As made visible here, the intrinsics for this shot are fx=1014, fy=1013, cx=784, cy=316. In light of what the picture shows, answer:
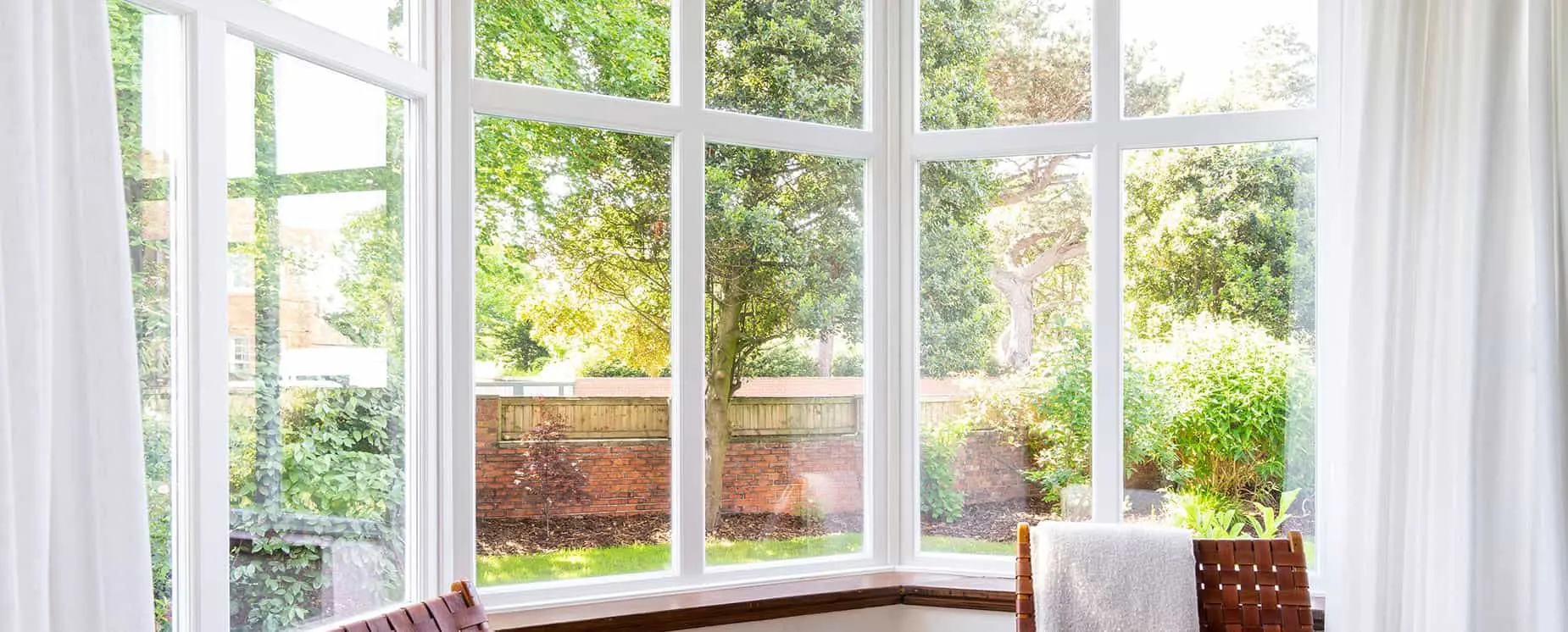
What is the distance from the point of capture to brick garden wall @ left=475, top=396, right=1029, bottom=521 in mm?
2449

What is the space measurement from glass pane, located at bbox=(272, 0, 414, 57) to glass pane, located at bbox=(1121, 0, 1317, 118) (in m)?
1.83

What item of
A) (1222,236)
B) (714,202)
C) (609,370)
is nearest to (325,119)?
(609,370)

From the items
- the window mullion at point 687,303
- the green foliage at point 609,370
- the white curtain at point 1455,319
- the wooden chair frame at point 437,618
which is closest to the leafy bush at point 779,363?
the window mullion at point 687,303

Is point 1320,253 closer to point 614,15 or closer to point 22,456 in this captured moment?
point 614,15

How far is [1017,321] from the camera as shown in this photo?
281 cm

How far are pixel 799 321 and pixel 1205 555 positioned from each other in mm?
1170

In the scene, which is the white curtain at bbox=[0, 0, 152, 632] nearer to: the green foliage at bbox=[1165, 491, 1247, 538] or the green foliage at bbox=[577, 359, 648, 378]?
the green foliage at bbox=[577, 359, 648, 378]

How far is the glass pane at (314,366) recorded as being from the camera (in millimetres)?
1797

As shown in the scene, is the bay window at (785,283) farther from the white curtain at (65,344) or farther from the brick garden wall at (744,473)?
the white curtain at (65,344)

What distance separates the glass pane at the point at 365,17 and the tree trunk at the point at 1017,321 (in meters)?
1.64

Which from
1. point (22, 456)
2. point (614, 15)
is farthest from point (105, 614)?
point (614, 15)

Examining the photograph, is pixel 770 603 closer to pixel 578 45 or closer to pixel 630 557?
pixel 630 557

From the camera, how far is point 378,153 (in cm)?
215

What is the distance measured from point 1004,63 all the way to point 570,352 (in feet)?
4.69
